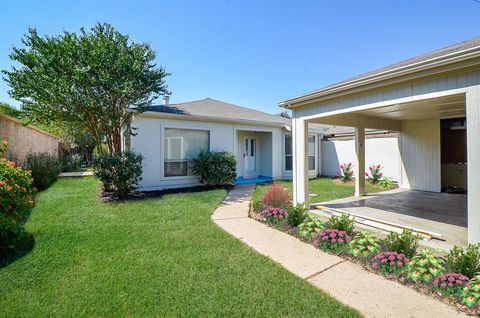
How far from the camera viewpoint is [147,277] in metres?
3.24

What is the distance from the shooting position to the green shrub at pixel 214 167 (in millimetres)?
10195

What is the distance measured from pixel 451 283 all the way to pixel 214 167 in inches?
326

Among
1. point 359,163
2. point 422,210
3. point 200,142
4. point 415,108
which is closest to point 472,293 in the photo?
point 422,210

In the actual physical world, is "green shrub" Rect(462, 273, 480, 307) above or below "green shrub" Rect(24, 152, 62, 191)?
below

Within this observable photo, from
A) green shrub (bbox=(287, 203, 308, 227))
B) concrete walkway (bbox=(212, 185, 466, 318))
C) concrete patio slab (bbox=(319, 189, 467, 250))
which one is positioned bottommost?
concrete walkway (bbox=(212, 185, 466, 318))

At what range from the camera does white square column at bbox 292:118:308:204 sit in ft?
21.2

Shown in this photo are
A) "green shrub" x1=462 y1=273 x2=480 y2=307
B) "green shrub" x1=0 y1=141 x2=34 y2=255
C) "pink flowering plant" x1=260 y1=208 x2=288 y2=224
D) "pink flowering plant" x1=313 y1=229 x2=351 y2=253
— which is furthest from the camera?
"pink flowering plant" x1=260 y1=208 x2=288 y2=224

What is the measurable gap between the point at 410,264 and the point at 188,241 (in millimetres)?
3570

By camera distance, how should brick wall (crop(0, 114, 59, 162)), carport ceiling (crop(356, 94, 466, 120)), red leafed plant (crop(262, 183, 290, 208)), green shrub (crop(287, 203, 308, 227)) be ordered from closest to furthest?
carport ceiling (crop(356, 94, 466, 120))
green shrub (crop(287, 203, 308, 227))
red leafed plant (crop(262, 183, 290, 208))
brick wall (crop(0, 114, 59, 162))

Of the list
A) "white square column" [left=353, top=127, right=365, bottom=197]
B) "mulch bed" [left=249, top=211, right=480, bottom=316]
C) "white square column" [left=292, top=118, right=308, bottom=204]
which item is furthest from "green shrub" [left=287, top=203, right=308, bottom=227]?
"white square column" [left=353, top=127, right=365, bottom=197]

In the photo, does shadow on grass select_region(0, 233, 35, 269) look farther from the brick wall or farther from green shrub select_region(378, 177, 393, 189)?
green shrub select_region(378, 177, 393, 189)

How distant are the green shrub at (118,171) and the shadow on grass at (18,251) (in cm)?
373

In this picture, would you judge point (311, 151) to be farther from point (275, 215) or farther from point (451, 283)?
point (451, 283)

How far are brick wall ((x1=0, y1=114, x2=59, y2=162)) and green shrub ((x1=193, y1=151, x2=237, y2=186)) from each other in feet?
23.3
